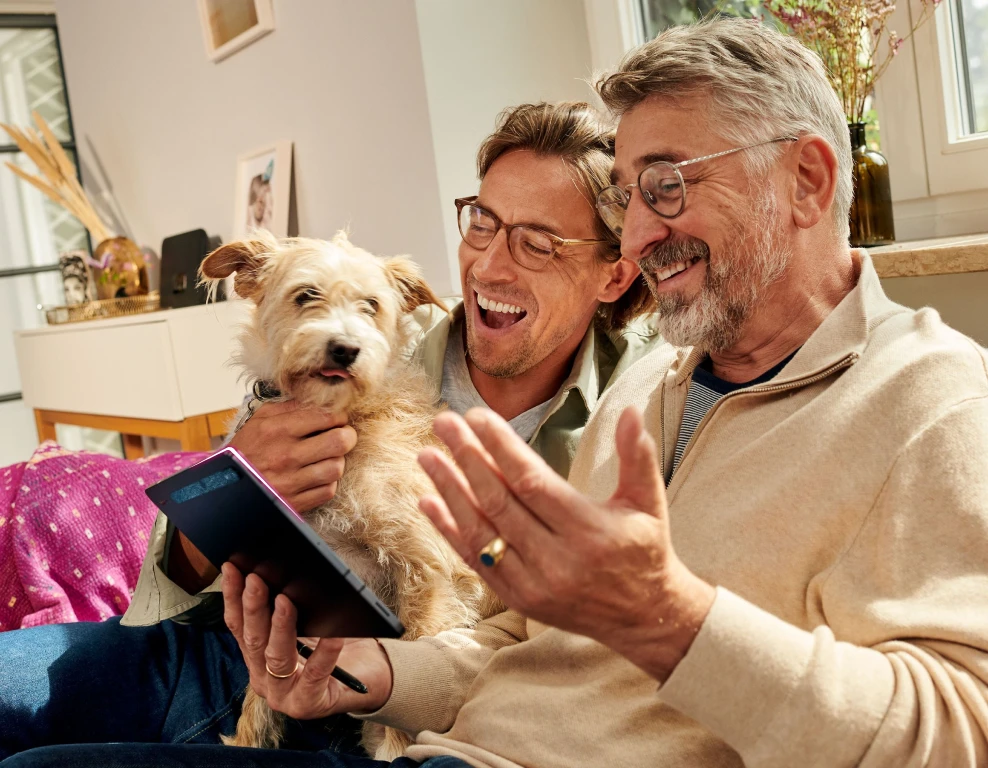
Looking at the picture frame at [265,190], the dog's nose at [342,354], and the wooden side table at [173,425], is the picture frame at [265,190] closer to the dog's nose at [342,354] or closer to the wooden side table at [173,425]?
the wooden side table at [173,425]

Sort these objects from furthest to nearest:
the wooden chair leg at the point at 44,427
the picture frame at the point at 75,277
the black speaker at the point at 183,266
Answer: the wooden chair leg at the point at 44,427 → the picture frame at the point at 75,277 → the black speaker at the point at 183,266

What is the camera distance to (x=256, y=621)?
1107 mm

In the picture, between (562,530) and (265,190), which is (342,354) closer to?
(562,530)

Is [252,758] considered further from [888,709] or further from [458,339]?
[458,339]

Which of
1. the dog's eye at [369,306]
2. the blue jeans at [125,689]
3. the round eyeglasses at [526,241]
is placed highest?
the round eyeglasses at [526,241]

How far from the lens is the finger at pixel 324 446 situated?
1.49 meters

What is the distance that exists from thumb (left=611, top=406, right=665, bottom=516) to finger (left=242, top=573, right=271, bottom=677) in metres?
0.52

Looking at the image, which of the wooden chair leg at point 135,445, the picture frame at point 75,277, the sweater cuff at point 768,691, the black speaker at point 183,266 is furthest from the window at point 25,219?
the sweater cuff at point 768,691

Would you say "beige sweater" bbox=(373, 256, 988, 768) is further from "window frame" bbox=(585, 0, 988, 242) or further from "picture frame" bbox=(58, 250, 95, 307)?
"picture frame" bbox=(58, 250, 95, 307)

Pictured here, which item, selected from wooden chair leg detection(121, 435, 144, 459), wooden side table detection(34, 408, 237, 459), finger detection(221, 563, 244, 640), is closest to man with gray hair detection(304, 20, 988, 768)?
finger detection(221, 563, 244, 640)

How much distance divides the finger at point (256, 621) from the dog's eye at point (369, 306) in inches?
27.2

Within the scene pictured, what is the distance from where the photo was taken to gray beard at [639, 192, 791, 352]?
114cm

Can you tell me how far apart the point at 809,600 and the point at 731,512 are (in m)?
0.12

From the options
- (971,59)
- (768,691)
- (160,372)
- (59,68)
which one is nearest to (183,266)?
(160,372)
